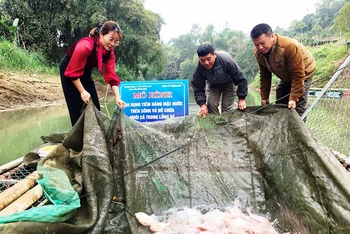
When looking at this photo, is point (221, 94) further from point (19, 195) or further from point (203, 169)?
point (19, 195)

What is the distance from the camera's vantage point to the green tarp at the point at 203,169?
1.85 m

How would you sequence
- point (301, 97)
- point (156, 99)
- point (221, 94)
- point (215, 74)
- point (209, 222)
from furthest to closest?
point (156, 99)
point (221, 94)
point (215, 74)
point (301, 97)
point (209, 222)

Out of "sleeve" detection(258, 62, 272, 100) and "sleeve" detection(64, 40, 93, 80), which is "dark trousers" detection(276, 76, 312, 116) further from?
"sleeve" detection(64, 40, 93, 80)

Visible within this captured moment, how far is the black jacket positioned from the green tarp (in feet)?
1.96

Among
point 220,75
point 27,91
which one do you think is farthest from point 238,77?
point 27,91

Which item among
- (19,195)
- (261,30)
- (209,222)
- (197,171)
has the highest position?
(261,30)

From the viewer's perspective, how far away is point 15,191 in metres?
2.29

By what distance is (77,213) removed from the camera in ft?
6.16

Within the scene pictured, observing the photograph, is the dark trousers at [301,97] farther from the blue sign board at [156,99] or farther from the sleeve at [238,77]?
the blue sign board at [156,99]

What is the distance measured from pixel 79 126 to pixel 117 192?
66cm

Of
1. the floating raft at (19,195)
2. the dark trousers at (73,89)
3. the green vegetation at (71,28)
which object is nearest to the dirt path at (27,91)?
the green vegetation at (71,28)

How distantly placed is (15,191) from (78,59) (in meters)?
1.24

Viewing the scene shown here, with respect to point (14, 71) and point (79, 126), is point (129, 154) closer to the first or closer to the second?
point (79, 126)

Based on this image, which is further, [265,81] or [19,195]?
[265,81]
